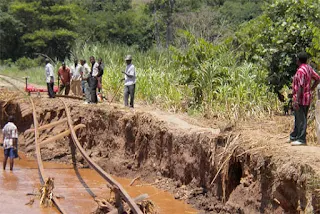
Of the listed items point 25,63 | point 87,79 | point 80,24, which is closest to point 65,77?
point 87,79

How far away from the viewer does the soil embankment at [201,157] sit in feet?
31.8

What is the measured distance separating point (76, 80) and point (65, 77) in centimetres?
42

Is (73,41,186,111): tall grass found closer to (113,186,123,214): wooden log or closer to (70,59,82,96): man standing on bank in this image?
(70,59,82,96): man standing on bank

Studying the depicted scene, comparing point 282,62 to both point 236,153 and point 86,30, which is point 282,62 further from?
point 86,30

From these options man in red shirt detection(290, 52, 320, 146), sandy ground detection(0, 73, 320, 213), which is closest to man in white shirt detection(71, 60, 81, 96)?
sandy ground detection(0, 73, 320, 213)

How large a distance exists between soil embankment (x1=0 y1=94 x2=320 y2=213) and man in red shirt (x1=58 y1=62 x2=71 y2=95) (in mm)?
1353

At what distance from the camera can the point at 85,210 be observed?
1259 centimetres

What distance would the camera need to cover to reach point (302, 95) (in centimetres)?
1019

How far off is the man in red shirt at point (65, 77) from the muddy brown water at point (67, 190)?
3.97 meters

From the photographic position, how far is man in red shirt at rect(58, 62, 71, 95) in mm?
21297

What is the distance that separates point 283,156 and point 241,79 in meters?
7.74

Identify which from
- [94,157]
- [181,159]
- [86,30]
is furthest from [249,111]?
[86,30]

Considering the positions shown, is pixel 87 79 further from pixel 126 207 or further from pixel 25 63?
pixel 25 63

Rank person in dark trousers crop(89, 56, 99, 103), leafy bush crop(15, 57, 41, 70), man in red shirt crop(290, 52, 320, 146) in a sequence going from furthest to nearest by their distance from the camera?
leafy bush crop(15, 57, 41, 70)
person in dark trousers crop(89, 56, 99, 103)
man in red shirt crop(290, 52, 320, 146)
